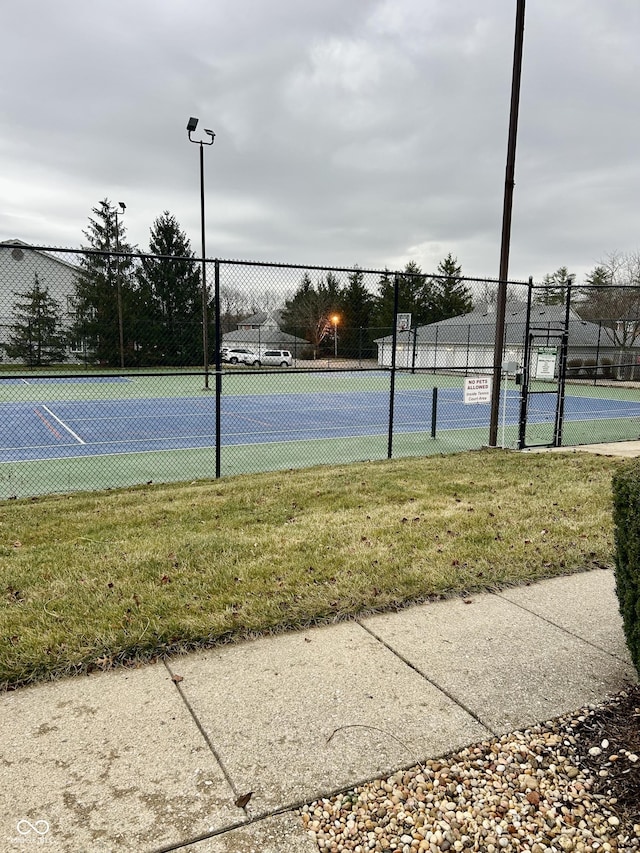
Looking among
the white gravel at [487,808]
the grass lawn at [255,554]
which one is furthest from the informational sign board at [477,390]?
the white gravel at [487,808]

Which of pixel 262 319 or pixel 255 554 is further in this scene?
pixel 262 319

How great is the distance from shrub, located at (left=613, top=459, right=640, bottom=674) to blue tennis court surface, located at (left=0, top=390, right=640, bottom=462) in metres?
8.29

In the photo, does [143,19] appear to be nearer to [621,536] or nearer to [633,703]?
[621,536]

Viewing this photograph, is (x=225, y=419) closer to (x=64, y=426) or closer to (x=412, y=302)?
(x=64, y=426)

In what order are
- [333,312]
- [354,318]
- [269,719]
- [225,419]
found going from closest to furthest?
[269,719] < [225,419] < [333,312] < [354,318]

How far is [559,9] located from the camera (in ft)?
29.8

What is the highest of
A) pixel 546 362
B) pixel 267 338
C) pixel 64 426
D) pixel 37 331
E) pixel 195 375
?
pixel 267 338

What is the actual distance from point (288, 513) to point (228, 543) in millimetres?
987

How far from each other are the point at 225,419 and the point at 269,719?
1302cm

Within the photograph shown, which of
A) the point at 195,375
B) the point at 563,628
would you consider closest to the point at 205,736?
the point at 563,628

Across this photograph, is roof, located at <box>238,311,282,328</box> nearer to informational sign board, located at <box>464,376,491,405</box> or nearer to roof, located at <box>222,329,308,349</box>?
roof, located at <box>222,329,308,349</box>

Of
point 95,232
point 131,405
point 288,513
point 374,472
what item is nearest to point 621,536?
Result: point 288,513

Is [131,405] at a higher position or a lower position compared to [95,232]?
lower

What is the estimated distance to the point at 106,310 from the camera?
28.3 ft
